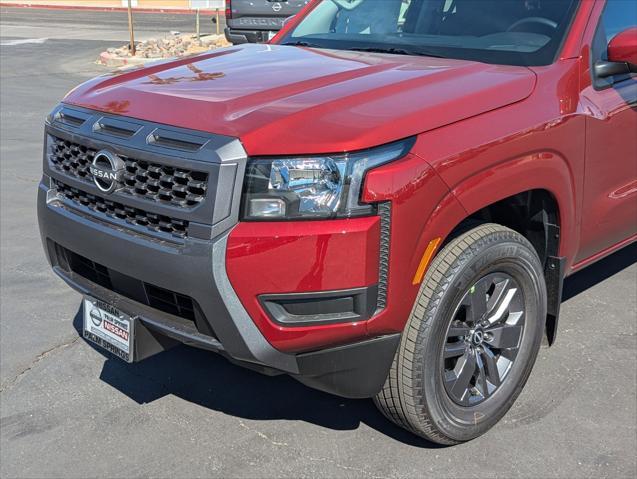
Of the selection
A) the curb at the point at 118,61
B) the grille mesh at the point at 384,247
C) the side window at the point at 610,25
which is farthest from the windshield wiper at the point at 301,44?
the curb at the point at 118,61

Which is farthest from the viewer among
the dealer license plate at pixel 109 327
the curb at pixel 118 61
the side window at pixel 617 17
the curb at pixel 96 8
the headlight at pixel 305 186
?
the curb at pixel 96 8

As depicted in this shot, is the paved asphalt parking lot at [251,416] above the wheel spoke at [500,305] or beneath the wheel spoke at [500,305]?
beneath

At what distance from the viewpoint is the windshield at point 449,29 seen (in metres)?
3.46

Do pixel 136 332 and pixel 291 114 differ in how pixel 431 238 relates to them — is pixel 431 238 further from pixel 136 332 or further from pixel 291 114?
pixel 136 332

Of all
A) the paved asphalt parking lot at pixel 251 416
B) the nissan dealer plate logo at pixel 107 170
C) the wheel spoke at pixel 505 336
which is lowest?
the paved asphalt parking lot at pixel 251 416

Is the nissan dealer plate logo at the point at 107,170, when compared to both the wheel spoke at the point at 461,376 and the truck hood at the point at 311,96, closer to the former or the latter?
the truck hood at the point at 311,96

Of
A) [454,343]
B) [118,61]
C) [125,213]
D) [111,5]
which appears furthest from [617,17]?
[111,5]

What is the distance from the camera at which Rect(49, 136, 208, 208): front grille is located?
2.61 metres

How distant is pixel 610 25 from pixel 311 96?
1.68 meters

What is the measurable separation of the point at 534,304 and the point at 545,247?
282 millimetres

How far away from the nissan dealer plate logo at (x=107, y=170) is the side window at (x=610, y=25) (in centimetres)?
209

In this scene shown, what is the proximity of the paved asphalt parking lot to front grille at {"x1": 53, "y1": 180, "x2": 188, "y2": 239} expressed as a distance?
980 mm

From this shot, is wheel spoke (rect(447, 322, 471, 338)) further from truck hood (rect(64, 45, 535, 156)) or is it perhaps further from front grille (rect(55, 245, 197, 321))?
front grille (rect(55, 245, 197, 321))

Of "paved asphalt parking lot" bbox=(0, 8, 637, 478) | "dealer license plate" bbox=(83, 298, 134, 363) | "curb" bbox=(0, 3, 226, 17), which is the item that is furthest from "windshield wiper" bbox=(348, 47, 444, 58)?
"curb" bbox=(0, 3, 226, 17)
